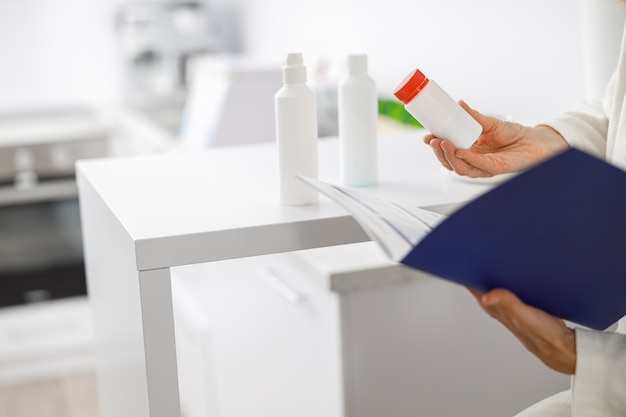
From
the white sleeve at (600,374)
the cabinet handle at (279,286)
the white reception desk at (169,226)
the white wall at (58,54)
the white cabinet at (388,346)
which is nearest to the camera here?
the white sleeve at (600,374)

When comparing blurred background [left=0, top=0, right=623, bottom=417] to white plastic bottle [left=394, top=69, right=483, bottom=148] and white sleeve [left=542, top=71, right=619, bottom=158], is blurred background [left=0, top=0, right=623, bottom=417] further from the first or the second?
white plastic bottle [left=394, top=69, right=483, bottom=148]

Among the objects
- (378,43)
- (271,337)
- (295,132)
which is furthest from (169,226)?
(378,43)

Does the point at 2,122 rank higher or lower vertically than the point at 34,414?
higher

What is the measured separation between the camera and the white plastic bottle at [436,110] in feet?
3.14

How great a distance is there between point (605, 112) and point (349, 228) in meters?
0.43

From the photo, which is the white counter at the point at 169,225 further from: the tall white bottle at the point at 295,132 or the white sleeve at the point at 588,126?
the white sleeve at the point at 588,126

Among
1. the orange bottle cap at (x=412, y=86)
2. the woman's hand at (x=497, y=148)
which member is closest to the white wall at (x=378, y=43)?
the woman's hand at (x=497, y=148)

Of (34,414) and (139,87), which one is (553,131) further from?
(139,87)

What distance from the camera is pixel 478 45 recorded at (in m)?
1.95

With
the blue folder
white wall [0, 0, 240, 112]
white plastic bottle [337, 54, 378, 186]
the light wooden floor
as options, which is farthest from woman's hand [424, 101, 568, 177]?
white wall [0, 0, 240, 112]

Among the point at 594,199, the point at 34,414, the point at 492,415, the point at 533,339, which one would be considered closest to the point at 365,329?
the point at 492,415

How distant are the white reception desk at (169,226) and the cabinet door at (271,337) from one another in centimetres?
25

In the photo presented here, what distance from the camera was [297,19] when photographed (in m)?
3.13

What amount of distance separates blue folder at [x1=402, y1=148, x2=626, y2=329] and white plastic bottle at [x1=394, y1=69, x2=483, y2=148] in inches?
8.9
